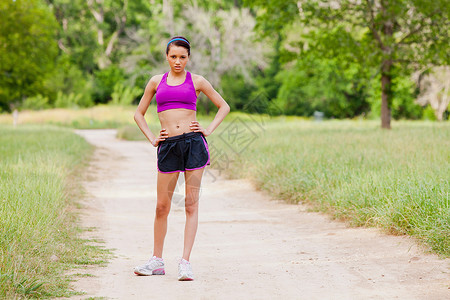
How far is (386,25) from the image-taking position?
23.0 metres

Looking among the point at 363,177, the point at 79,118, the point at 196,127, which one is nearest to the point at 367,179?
the point at 363,177

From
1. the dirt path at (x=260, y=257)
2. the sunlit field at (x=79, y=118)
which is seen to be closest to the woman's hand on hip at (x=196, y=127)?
the dirt path at (x=260, y=257)

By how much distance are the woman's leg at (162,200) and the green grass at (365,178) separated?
255 centimetres

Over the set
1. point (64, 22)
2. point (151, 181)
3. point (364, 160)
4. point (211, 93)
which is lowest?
point (151, 181)

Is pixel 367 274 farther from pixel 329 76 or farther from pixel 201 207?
pixel 329 76

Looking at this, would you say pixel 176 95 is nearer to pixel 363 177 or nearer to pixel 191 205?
pixel 191 205

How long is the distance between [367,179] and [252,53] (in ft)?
143

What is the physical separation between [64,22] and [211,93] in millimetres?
64708

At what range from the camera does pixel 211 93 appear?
5402 millimetres

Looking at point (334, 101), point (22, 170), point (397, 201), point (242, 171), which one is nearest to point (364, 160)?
point (242, 171)

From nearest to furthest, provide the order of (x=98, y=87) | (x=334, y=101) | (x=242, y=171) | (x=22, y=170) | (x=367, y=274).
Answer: (x=367, y=274)
(x=22, y=170)
(x=242, y=171)
(x=334, y=101)
(x=98, y=87)

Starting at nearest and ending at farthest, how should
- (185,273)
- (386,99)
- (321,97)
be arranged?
(185,273) → (386,99) → (321,97)

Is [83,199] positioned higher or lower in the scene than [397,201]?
lower

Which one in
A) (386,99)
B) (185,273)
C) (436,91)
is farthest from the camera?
(436,91)
